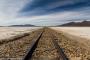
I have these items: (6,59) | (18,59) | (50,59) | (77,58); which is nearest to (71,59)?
→ (77,58)

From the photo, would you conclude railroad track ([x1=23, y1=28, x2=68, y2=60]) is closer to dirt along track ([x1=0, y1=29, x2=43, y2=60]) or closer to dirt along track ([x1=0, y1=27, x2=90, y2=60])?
dirt along track ([x1=0, y1=27, x2=90, y2=60])

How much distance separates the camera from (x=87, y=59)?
8.32 m

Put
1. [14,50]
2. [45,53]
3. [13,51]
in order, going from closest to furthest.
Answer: [45,53], [13,51], [14,50]

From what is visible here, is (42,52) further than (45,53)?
Yes

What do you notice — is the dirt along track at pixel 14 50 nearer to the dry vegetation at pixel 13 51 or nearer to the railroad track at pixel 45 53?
the dry vegetation at pixel 13 51

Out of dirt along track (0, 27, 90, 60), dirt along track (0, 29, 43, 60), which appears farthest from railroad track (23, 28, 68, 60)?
dirt along track (0, 29, 43, 60)

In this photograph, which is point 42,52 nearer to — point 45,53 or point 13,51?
point 45,53

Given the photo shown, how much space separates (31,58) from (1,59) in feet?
4.39

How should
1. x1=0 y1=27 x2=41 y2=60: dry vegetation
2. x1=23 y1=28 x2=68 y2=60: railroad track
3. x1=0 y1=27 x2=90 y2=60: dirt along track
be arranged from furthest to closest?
1. x1=0 y1=27 x2=41 y2=60: dry vegetation
2. x1=0 y1=27 x2=90 y2=60: dirt along track
3. x1=23 y1=28 x2=68 y2=60: railroad track

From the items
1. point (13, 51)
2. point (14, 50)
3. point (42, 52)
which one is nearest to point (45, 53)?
point (42, 52)

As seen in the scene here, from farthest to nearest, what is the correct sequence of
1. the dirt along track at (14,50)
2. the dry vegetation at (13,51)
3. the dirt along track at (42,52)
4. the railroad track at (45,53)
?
the dry vegetation at (13,51) < the dirt along track at (14,50) < the dirt along track at (42,52) < the railroad track at (45,53)

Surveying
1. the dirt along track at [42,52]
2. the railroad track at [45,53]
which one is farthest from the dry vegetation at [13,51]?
the railroad track at [45,53]

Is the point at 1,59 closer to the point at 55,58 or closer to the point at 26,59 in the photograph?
the point at 26,59

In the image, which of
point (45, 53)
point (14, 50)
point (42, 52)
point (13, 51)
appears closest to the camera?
point (45, 53)
